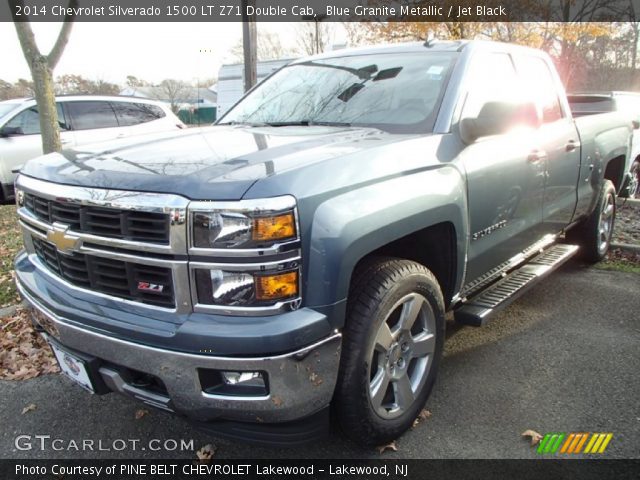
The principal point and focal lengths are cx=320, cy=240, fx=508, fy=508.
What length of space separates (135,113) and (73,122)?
1341 mm

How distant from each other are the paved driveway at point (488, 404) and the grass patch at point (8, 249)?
5.11 ft

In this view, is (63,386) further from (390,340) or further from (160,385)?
(390,340)

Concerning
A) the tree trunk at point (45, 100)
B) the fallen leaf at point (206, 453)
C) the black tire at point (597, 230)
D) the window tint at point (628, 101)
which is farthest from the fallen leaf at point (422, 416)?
the window tint at point (628, 101)

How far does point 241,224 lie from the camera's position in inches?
73.0

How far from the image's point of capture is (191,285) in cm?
192

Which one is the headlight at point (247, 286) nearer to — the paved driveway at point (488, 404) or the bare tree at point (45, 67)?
the paved driveway at point (488, 404)

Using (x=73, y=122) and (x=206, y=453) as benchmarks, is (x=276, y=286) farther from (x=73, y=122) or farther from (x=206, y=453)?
(x=73, y=122)

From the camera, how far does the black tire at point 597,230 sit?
4875mm

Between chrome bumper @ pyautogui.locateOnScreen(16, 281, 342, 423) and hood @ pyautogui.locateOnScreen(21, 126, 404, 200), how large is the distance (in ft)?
2.01

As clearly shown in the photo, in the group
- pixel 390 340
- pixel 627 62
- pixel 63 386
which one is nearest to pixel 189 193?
pixel 390 340

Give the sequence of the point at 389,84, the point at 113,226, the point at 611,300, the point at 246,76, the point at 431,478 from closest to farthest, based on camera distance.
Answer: the point at 113,226 < the point at 431,478 < the point at 389,84 < the point at 611,300 < the point at 246,76

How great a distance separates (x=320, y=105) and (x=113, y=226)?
1730 mm

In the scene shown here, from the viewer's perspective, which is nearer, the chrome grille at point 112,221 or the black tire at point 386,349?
the chrome grille at point 112,221

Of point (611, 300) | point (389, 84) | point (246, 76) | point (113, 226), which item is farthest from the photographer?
point (246, 76)
